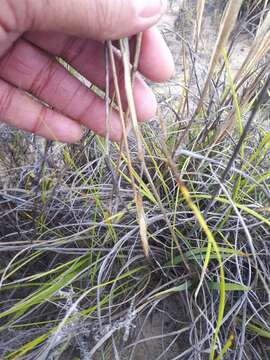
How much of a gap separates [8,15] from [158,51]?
25 cm

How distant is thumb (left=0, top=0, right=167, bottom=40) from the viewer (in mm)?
568

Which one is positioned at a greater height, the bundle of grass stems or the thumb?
the thumb

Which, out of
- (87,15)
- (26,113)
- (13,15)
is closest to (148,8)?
(87,15)

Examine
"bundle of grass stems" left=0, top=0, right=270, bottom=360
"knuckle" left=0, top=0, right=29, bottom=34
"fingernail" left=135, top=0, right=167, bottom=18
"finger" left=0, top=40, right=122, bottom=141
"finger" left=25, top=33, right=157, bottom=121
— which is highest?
"fingernail" left=135, top=0, right=167, bottom=18

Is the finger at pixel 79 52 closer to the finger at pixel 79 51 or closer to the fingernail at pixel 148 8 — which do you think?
the finger at pixel 79 51

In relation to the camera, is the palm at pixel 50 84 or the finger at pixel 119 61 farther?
the palm at pixel 50 84

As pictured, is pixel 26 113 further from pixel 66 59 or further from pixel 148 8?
pixel 148 8

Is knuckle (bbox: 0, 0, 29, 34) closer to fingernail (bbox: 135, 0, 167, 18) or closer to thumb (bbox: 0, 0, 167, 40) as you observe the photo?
thumb (bbox: 0, 0, 167, 40)

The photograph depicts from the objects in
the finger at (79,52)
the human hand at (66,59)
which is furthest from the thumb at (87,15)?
the finger at (79,52)

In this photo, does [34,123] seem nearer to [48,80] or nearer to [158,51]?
[48,80]

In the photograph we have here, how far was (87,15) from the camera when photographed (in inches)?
23.6

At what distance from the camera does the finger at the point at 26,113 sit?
820 mm

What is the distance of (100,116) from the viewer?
0.79 metres

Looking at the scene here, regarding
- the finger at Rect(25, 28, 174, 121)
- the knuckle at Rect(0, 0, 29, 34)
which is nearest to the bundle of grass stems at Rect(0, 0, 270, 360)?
the finger at Rect(25, 28, 174, 121)
